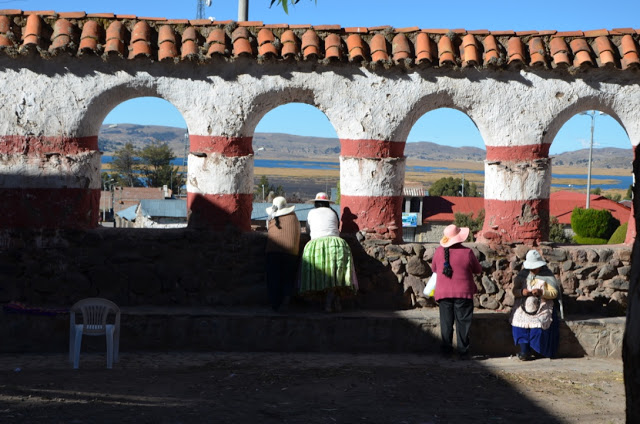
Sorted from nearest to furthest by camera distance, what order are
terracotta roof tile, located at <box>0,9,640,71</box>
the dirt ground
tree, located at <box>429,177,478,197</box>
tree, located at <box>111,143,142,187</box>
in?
the dirt ground < terracotta roof tile, located at <box>0,9,640,71</box> < tree, located at <box>429,177,478,197</box> < tree, located at <box>111,143,142,187</box>

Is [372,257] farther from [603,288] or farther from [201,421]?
[201,421]

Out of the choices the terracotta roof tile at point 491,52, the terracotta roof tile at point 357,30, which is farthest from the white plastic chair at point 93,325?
the terracotta roof tile at point 491,52

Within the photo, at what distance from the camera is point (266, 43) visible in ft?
32.1

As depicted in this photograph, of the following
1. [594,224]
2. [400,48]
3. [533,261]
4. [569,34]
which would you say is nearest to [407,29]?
[400,48]

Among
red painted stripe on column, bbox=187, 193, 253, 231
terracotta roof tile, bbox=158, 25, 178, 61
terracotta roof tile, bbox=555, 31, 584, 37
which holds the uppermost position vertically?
terracotta roof tile, bbox=555, 31, 584, 37

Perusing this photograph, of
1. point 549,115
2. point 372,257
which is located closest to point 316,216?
point 372,257

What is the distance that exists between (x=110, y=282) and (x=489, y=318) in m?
4.41

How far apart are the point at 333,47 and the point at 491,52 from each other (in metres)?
1.84

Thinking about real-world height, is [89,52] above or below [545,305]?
above

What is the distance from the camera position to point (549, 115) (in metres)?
10.0

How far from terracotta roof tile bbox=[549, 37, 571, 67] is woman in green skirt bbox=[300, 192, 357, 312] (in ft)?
10.3

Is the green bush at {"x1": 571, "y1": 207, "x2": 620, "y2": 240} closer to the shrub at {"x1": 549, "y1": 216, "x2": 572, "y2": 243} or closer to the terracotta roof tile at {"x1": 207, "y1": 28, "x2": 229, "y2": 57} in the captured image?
the shrub at {"x1": 549, "y1": 216, "x2": 572, "y2": 243}

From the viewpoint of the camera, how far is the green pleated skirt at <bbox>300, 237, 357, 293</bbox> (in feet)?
30.9

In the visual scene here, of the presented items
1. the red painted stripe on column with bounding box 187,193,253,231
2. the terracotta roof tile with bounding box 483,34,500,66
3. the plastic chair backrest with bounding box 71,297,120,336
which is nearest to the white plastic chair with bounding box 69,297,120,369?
the plastic chair backrest with bounding box 71,297,120,336
